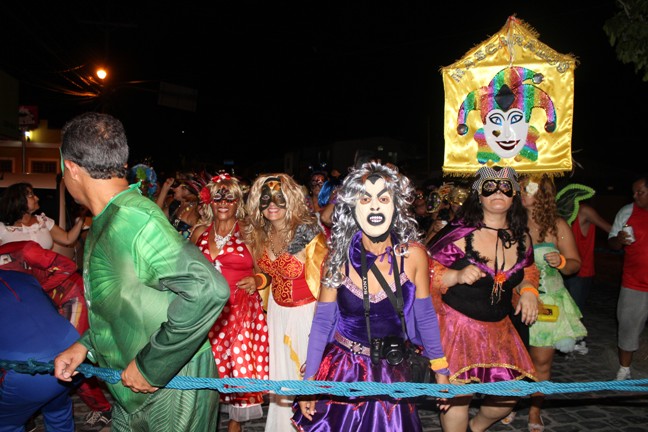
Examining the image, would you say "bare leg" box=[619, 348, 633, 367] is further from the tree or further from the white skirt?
the white skirt

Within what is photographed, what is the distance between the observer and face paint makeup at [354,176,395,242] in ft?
11.5

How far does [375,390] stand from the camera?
2.83 m

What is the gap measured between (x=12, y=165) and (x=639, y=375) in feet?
122

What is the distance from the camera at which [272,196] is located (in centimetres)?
520

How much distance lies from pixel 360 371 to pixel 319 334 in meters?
0.36

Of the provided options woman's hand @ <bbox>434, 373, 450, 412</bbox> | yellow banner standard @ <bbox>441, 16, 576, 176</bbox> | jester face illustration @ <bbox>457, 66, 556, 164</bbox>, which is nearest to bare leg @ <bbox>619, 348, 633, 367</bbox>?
yellow banner standard @ <bbox>441, 16, 576, 176</bbox>

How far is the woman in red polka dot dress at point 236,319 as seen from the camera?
4875 mm

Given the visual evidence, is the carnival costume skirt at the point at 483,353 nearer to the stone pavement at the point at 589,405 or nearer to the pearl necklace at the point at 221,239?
the stone pavement at the point at 589,405

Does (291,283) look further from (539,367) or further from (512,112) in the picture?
(512,112)

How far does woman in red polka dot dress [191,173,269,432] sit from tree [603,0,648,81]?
16.4ft

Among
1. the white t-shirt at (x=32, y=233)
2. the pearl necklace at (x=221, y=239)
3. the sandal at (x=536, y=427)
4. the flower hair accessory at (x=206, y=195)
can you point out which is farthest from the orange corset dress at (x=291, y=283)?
the white t-shirt at (x=32, y=233)

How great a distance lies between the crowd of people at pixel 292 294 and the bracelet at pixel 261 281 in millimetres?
17

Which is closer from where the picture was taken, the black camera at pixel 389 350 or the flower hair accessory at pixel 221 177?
the black camera at pixel 389 350

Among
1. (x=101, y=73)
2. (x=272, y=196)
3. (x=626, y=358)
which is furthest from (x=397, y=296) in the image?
(x=101, y=73)
